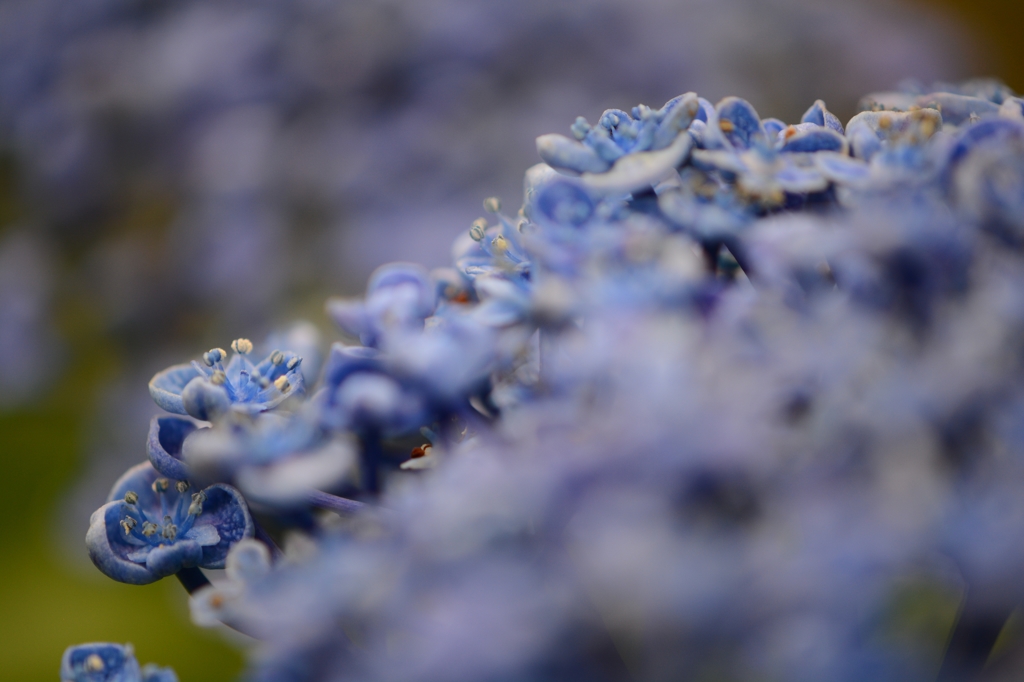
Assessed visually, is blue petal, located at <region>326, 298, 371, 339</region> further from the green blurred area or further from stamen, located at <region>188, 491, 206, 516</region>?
the green blurred area

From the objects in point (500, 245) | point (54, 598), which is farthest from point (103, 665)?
point (54, 598)

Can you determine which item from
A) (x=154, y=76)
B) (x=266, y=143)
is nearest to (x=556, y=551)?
(x=266, y=143)

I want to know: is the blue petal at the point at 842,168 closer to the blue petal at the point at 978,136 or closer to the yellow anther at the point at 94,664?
the blue petal at the point at 978,136

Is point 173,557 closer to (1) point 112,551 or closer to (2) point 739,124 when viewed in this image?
(1) point 112,551

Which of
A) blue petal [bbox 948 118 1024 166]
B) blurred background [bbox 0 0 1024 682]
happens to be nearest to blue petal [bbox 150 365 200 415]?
blue petal [bbox 948 118 1024 166]

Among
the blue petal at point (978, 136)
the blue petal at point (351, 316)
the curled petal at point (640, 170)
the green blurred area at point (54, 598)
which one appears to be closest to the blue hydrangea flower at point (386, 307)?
the blue petal at point (351, 316)

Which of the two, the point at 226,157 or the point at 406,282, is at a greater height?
the point at 226,157
